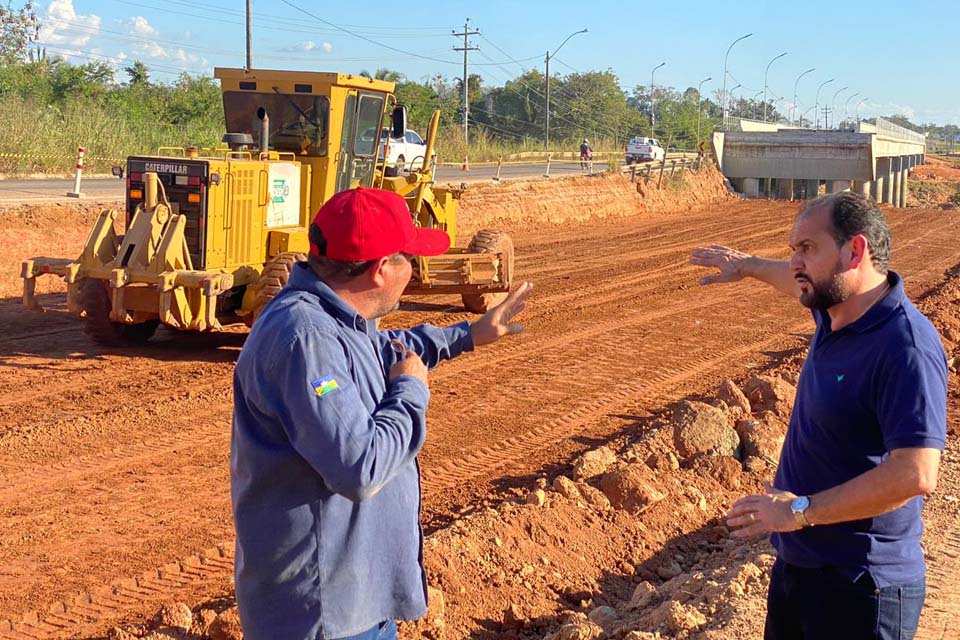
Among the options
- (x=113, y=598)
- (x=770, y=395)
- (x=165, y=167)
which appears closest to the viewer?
(x=113, y=598)

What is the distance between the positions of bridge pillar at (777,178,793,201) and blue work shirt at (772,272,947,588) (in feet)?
133

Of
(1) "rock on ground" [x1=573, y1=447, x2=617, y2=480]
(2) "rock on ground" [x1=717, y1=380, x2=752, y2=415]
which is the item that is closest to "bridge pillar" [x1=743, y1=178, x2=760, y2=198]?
(2) "rock on ground" [x1=717, y1=380, x2=752, y2=415]

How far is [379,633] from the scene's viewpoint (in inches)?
110

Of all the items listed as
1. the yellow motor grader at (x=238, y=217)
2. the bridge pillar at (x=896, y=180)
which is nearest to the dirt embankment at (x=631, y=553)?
the yellow motor grader at (x=238, y=217)

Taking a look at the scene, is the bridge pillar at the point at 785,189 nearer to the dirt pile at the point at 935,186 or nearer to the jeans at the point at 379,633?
the dirt pile at the point at 935,186

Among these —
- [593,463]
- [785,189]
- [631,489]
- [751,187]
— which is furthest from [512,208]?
[631,489]

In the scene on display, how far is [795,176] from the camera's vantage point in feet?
137

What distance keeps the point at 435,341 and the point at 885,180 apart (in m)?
54.9

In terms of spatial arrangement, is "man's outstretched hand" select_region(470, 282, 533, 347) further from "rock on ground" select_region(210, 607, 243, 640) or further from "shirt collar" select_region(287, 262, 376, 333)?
"rock on ground" select_region(210, 607, 243, 640)

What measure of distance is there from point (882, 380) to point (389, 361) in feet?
4.51

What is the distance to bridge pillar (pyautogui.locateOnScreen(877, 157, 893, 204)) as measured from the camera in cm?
4933

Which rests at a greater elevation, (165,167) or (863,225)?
(165,167)

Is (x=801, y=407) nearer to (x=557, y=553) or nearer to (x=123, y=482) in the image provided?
(x=557, y=553)

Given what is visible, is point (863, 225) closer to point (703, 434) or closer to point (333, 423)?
point (333, 423)
